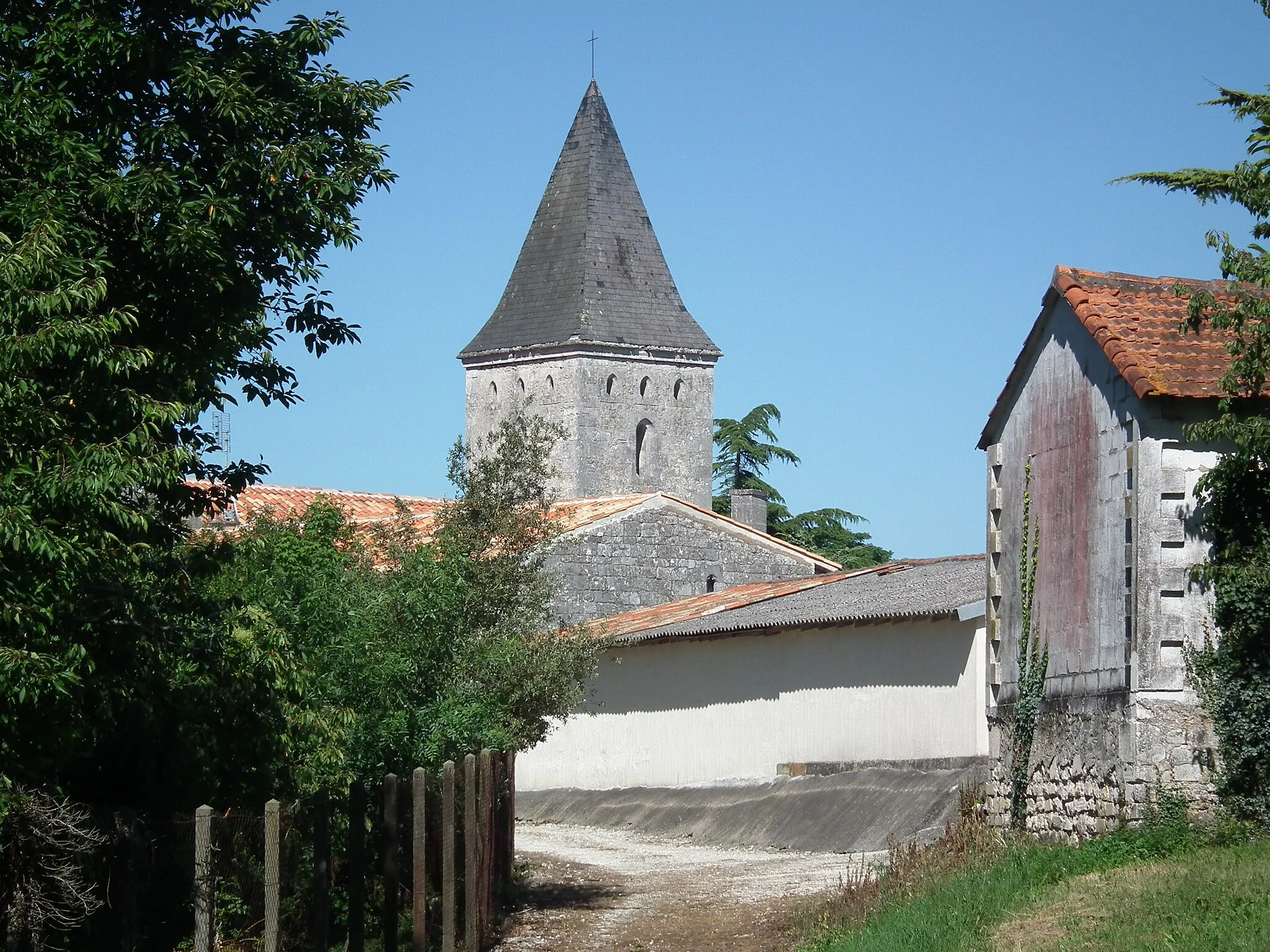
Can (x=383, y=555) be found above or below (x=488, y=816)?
above

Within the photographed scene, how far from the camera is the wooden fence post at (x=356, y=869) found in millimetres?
10398

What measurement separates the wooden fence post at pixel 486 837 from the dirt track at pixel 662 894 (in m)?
0.30

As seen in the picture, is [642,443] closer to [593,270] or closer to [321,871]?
[593,270]

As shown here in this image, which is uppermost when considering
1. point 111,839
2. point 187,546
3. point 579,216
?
point 579,216

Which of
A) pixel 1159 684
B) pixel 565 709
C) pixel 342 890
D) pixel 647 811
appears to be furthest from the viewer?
pixel 647 811

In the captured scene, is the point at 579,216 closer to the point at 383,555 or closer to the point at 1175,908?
the point at 383,555

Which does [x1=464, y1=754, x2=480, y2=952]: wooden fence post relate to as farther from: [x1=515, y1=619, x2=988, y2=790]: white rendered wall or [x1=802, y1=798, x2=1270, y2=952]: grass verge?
[x1=515, y1=619, x2=988, y2=790]: white rendered wall

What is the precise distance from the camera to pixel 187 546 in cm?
1095

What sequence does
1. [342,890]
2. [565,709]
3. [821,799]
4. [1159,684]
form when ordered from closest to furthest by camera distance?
[342,890]
[1159,684]
[565,709]
[821,799]

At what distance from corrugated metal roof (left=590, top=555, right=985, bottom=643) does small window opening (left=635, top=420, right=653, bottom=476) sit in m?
29.3

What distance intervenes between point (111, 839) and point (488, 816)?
21.2 feet

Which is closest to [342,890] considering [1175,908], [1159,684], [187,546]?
[187,546]

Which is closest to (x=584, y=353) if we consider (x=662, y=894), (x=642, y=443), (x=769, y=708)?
(x=642, y=443)

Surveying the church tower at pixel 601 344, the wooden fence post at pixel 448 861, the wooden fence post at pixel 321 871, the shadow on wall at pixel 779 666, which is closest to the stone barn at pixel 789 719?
the shadow on wall at pixel 779 666
